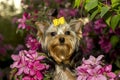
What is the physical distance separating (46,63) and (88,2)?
35.1 inches

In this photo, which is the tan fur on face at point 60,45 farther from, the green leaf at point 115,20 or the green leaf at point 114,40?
the green leaf at point 114,40

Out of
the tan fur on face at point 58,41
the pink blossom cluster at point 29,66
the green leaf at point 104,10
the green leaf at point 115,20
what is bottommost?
the pink blossom cluster at point 29,66

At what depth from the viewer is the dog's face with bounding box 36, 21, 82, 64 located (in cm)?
471

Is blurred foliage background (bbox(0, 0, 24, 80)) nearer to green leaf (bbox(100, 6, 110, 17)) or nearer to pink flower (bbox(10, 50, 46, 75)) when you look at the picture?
pink flower (bbox(10, 50, 46, 75))

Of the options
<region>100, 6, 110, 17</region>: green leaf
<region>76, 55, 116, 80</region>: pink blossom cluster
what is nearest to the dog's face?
<region>76, 55, 116, 80</region>: pink blossom cluster

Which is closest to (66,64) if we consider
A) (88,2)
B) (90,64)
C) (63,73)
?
(63,73)

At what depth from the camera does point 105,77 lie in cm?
428

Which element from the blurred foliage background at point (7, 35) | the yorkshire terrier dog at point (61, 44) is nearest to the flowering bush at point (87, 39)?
the yorkshire terrier dog at point (61, 44)

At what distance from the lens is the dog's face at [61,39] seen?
4.71 metres

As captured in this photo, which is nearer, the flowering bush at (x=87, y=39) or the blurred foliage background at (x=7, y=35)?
the flowering bush at (x=87, y=39)

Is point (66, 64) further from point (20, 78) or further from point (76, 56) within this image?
point (20, 78)

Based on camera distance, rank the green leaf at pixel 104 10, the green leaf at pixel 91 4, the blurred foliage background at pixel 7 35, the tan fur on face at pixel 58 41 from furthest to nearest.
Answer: the blurred foliage background at pixel 7 35
the tan fur on face at pixel 58 41
the green leaf at pixel 91 4
the green leaf at pixel 104 10

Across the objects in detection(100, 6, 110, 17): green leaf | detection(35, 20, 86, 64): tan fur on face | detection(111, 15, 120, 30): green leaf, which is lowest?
detection(35, 20, 86, 64): tan fur on face

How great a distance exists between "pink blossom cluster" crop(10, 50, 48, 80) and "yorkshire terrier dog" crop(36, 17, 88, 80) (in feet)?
0.54
